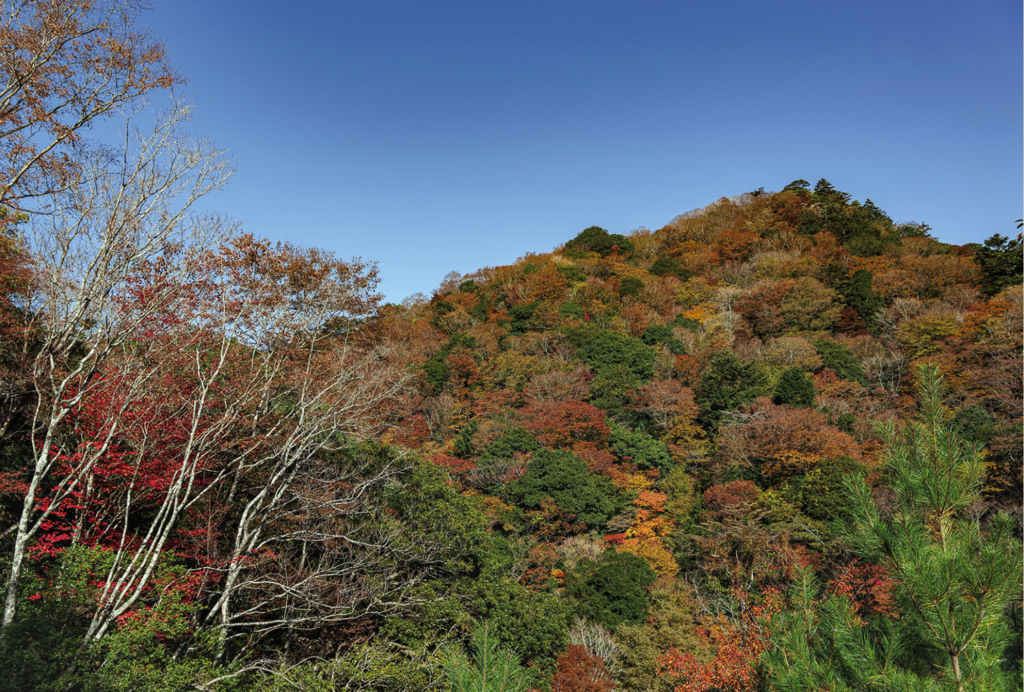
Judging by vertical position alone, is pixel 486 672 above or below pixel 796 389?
above

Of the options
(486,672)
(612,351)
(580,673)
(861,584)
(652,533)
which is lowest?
(580,673)

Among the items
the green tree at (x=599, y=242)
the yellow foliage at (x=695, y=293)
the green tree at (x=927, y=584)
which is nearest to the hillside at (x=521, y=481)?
the green tree at (x=927, y=584)

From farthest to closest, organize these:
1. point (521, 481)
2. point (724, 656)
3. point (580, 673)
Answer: point (521, 481) < point (724, 656) < point (580, 673)

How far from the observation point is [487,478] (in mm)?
17703

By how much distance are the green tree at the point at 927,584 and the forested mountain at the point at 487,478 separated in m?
0.02

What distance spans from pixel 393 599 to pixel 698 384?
16.0 m

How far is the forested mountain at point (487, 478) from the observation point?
2.81 metres

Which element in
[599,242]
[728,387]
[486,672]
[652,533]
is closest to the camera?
[486,672]

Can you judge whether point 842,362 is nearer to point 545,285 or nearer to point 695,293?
point 695,293

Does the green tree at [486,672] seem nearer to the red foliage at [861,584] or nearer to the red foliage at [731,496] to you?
the red foliage at [861,584]

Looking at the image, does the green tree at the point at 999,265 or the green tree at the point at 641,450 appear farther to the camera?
the green tree at the point at 999,265

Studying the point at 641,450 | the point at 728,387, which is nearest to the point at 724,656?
the point at 641,450

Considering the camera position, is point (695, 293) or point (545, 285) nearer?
point (545, 285)

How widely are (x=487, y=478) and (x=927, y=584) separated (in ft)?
52.6
